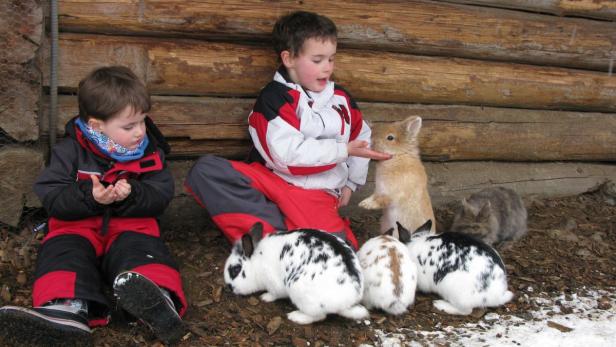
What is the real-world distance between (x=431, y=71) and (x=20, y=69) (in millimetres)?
3454

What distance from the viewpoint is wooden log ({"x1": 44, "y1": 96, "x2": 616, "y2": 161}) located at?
5180 millimetres

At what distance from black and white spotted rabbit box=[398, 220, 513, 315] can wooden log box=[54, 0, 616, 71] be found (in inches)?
79.0

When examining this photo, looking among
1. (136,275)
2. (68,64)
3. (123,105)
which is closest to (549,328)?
(136,275)

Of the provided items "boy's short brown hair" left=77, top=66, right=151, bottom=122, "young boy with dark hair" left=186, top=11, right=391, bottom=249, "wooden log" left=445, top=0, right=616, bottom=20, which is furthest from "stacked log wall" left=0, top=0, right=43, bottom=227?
"wooden log" left=445, top=0, right=616, bottom=20

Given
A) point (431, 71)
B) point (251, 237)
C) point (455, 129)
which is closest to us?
Answer: point (251, 237)

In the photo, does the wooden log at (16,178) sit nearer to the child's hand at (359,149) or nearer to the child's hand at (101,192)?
the child's hand at (101,192)

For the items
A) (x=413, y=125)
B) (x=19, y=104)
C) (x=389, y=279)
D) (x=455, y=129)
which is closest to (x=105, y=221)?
(x=19, y=104)

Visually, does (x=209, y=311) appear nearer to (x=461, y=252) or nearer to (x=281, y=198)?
(x=281, y=198)

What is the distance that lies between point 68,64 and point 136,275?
192cm

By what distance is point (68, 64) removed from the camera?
472 centimetres

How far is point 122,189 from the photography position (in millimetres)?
4039

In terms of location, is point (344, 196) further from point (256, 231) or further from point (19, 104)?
point (19, 104)

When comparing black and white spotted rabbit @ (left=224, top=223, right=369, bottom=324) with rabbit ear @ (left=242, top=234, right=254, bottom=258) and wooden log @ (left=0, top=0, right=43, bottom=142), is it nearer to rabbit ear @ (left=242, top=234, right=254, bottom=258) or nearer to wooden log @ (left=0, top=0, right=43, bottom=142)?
rabbit ear @ (left=242, top=234, right=254, bottom=258)

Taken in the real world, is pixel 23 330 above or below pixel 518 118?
below
